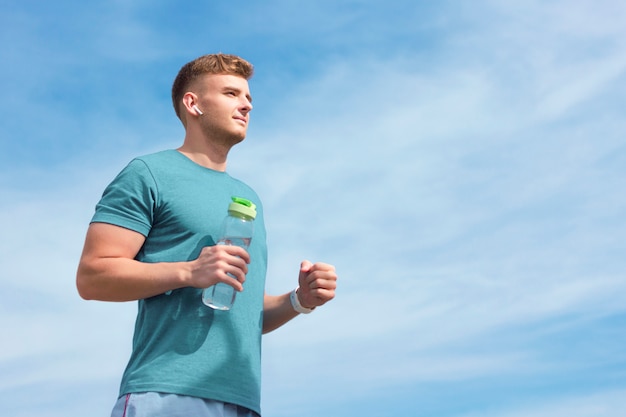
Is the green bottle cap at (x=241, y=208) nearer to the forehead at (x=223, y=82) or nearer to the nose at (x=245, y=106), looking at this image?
the nose at (x=245, y=106)

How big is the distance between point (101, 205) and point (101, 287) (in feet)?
1.66

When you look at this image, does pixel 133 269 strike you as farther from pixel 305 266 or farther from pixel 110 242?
pixel 305 266

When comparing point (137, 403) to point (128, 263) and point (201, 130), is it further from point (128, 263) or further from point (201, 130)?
point (201, 130)

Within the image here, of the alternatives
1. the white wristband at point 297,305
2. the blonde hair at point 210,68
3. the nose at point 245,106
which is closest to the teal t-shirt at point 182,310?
the white wristband at point 297,305

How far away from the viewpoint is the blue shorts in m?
4.03

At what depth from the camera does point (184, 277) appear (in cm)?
407

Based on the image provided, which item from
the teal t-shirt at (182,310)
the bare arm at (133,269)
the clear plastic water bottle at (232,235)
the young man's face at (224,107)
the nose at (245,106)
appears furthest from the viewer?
the nose at (245,106)

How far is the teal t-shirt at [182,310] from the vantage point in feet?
13.7

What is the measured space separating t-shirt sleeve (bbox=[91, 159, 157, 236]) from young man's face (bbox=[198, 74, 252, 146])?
62 cm

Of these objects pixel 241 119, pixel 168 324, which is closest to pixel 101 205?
pixel 168 324

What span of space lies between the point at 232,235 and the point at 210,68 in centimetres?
141

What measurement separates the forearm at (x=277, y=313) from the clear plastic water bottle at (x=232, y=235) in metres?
0.68

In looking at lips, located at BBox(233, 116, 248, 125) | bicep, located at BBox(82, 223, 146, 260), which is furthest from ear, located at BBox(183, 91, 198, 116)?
bicep, located at BBox(82, 223, 146, 260)

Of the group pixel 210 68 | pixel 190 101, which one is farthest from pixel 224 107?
pixel 210 68
